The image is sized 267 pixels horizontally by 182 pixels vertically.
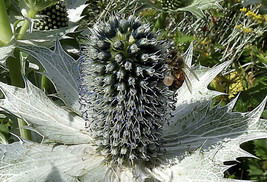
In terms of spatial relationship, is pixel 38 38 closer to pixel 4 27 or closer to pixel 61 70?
pixel 4 27

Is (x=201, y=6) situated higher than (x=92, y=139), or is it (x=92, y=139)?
(x=201, y=6)

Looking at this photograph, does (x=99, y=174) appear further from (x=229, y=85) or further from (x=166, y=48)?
(x=229, y=85)

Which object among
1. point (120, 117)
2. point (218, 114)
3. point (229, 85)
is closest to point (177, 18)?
point (229, 85)

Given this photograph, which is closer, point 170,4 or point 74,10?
point 74,10

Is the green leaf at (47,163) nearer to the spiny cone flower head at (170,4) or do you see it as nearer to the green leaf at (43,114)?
the green leaf at (43,114)

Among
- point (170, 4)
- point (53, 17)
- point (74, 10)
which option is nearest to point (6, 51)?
point (53, 17)

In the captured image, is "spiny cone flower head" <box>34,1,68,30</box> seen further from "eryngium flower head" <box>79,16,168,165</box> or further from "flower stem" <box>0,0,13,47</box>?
"eryngium flower head" <box>79,16,168,165</box>

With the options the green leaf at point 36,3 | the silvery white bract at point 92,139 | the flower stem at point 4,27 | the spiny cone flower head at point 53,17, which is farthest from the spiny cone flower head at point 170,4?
the flower stem at point 4,27
